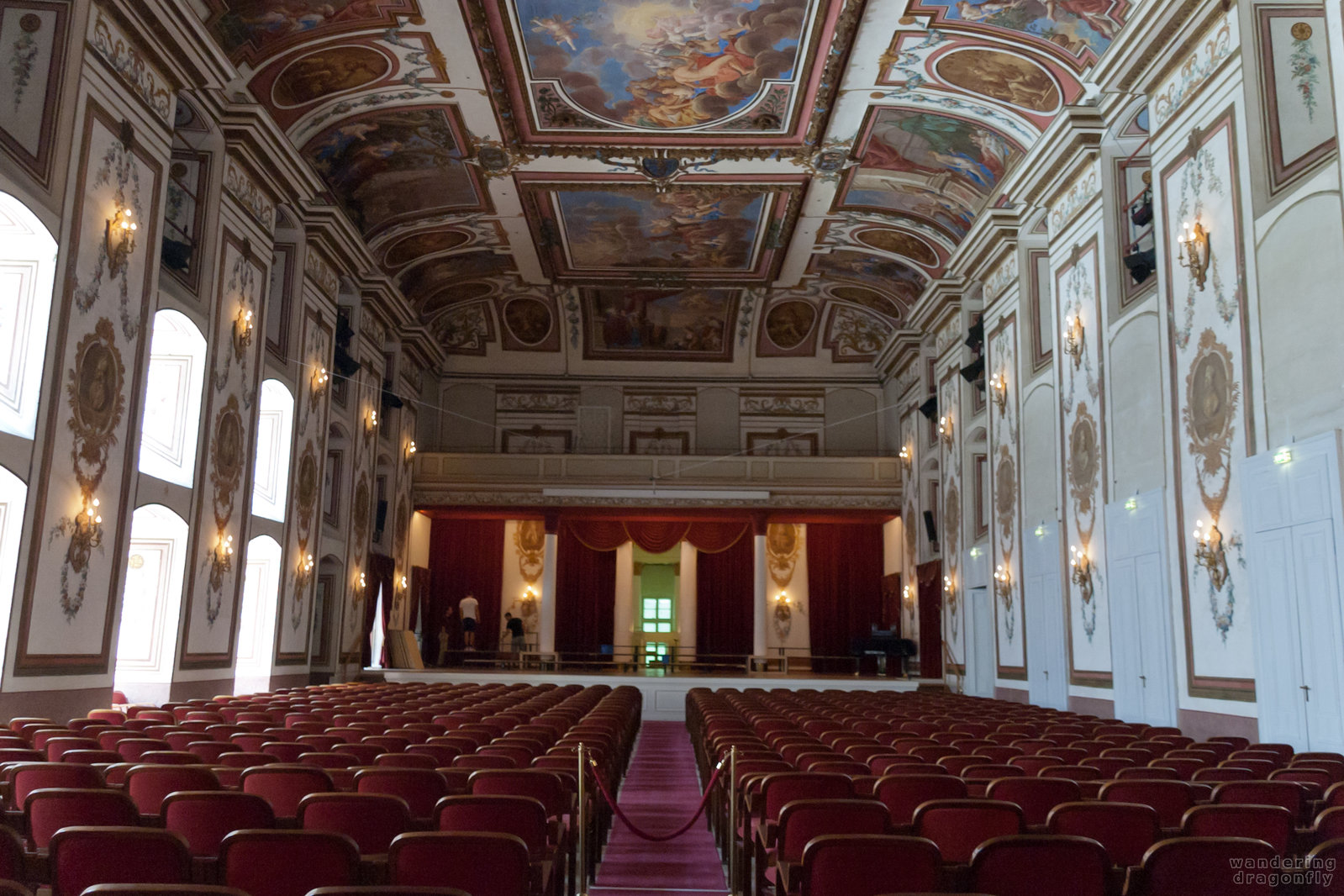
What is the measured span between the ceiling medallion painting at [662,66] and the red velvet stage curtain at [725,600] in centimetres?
1469

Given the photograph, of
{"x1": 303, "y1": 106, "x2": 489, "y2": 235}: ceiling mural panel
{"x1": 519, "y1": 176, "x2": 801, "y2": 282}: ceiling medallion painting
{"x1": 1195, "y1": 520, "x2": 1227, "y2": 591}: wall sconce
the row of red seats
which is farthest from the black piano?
the row of red seats

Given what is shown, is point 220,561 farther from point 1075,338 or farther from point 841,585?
point 841,585

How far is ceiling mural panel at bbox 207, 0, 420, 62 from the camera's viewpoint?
14312mm

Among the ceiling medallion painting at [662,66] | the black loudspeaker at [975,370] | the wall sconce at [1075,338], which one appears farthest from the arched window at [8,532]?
the black loudspeaker at [975,370]

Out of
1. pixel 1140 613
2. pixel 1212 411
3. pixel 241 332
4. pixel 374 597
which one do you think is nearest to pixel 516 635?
pixel 374 597

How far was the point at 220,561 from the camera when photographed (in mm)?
15344

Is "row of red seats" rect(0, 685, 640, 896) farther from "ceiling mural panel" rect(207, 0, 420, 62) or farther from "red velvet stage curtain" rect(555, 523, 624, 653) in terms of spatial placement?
"red velvet stage curtain" rect(555, 523, 624, 653)

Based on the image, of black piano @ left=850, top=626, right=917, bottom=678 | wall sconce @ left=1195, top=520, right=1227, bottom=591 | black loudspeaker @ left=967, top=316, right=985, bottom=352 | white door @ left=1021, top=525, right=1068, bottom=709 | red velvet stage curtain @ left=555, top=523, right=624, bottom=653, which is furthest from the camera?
red velvet stage curtain @ left=555, top=523, right=624, bottom=653

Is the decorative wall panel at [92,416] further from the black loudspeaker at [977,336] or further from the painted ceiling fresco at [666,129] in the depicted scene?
the black loudspeaker at [977,336]

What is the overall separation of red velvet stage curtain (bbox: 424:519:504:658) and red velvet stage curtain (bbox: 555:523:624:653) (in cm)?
175

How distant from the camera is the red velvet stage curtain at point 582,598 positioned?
30344mm

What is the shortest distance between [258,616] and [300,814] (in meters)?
14.6

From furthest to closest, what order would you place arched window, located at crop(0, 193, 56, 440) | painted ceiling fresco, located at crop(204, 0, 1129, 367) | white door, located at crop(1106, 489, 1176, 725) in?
painted ceiling fresco, located at crop(204, 0, 1129, 367), white door, located at crop(1106, 489, 1176, 725), arched window, located at crop(0, 193, 56, 440)

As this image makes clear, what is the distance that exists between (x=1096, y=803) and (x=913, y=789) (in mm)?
1014
